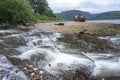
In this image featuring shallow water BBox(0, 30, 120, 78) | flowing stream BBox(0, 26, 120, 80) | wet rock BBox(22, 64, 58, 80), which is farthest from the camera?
shallow water BBox(0, 30, 120, 78)

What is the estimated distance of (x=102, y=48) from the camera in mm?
19453

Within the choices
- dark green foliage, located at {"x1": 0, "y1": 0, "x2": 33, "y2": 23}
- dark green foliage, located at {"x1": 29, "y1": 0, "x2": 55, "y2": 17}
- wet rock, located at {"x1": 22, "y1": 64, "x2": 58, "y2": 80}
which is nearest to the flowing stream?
wet rock, located at {"x1": 22, "y1": 64, "x2": 58, "y2": 80}

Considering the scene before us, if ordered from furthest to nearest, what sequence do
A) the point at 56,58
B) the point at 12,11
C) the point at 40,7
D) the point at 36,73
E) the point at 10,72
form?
the point at 40,7
the point at 12,11
the point at 56,58
the point at 36,73
the point at 10,72

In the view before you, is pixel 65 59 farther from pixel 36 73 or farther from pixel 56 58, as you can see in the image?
pixel 36 73

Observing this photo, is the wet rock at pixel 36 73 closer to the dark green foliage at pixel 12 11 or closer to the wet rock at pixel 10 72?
the wet rock at pixel 10 72

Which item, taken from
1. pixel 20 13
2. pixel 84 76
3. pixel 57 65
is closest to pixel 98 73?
pixel 84 76

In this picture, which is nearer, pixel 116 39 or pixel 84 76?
pixel 84 76

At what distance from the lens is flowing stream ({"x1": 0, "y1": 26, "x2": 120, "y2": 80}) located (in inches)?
524

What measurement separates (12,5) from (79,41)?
11487mm

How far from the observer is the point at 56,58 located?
15.7 metres

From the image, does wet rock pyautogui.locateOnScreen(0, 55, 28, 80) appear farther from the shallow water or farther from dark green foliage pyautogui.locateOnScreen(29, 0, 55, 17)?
dark green foliage pyautogui.locateOnScreen(29, 0, 55, 17)

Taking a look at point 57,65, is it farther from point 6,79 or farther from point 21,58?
point 6,79

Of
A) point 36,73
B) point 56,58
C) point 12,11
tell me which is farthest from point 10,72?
point 12,11

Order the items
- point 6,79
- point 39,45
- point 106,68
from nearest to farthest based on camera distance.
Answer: point 6,79 → point 106,68 → point 39,45
